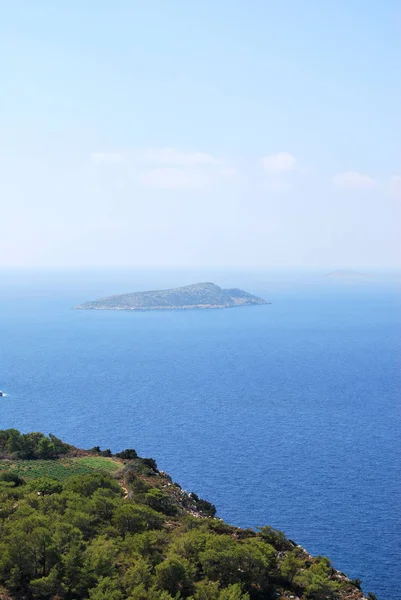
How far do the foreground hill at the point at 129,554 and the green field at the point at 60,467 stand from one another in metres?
7.53

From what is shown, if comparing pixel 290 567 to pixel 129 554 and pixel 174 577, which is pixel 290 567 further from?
pixel 129 554

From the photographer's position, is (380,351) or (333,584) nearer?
(333,584)

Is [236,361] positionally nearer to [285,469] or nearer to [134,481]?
[285,469]

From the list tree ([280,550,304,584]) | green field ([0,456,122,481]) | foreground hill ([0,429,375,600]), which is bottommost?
green field ([0,456,122,481])

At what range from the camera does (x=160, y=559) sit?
32500 mm

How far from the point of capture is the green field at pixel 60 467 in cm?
5331

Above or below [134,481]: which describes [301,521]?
below

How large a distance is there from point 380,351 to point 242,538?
14441 centimetres

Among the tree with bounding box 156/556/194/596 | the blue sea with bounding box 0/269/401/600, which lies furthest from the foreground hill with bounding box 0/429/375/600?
the blue sea with bounding box 0/269/401/600

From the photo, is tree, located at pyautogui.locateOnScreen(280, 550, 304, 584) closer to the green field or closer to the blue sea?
the blue sea

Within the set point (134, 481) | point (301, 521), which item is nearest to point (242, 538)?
point (134, 481)

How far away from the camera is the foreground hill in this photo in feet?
96.3

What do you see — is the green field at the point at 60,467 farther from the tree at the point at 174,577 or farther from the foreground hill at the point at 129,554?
the tree at the point at 174,577

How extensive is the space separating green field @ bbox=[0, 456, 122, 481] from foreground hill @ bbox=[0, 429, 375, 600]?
7532 mm
